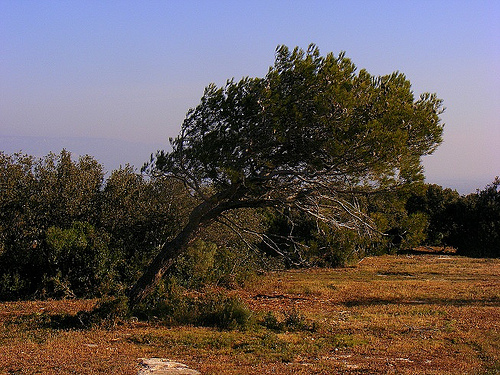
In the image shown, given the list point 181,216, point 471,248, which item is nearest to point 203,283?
point 181,216

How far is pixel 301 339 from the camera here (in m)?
9.78

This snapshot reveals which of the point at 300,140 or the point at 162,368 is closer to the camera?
the point at 162,368

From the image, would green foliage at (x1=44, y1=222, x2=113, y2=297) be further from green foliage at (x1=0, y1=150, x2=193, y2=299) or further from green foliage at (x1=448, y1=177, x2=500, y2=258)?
green foliage at (x1=448, y1=177, x2=500, y2=258)

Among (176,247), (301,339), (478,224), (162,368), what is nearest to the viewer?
(162,368)

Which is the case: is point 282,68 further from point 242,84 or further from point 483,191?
point 483,191

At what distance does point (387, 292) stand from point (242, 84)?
347 inches

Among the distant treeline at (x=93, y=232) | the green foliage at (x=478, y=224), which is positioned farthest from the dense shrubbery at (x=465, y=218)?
the distant treeline at (x=93, y=232)

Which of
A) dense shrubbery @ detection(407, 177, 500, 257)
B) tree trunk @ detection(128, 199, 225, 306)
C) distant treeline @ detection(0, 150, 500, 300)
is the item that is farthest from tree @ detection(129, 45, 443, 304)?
dense shrubbery @ detection(407, 177, 500, 257)

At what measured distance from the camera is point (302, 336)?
10.1m

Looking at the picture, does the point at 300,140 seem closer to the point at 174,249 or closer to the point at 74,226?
the point at 174,249

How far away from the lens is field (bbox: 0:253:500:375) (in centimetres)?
779

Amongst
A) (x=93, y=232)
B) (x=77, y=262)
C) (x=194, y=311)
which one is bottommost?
(x=194, y=311)

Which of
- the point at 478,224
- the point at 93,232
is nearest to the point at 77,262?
the point at 93,232

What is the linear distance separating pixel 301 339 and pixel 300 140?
3821 millimetres
